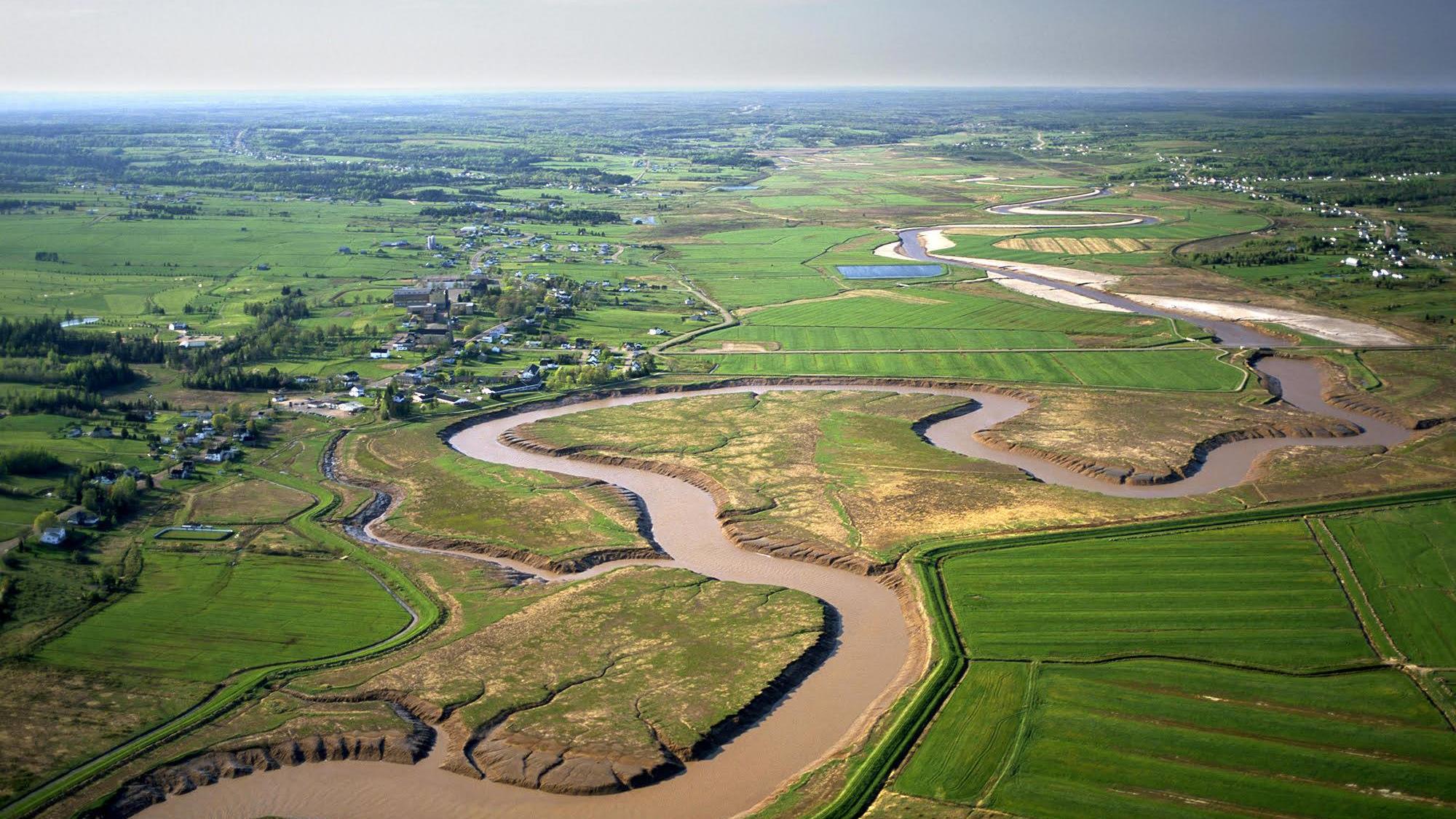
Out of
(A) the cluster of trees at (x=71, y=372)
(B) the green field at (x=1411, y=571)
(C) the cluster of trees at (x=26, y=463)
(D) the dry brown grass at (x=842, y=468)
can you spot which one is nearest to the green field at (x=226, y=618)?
(C) the cluster of trees at (x=26, y=463)

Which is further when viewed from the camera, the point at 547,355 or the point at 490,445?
the point at 547,355

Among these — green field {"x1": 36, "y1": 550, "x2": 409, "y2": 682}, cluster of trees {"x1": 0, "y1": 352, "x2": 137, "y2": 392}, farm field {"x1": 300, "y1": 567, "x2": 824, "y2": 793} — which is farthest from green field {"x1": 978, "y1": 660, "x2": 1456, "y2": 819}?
cluster of trees {"x1": 0, "y1": 352, "x2": 137, "y2": 392}

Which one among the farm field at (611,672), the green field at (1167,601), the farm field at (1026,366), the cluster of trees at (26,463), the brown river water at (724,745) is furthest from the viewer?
the farm field at (1026,366)

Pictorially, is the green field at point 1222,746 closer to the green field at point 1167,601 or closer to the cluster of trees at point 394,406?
the green field at point 1167,601

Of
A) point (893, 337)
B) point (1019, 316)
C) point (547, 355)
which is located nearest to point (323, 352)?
point (547, 355)

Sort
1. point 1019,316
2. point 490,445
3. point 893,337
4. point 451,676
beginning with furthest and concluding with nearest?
point 1019,316 → point 893,337 → point 490,445 → point 451,676

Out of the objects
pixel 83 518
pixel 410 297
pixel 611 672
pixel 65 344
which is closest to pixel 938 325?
pixel 410 297

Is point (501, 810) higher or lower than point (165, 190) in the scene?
lower

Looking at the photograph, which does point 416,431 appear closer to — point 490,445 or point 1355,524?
point 490,445
